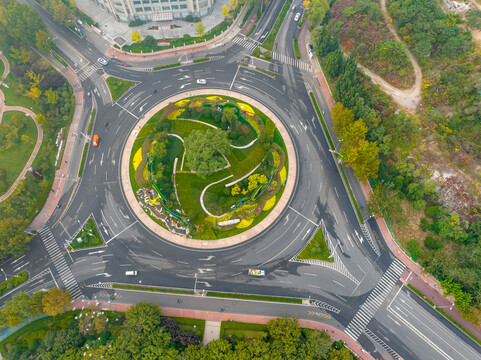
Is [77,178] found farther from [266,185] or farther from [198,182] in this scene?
[266,185]

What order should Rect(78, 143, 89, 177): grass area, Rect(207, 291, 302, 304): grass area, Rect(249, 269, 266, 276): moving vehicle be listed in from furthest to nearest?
Rect(78, 143, 89, 177): grass area, Rect(249, 269, 266, 276): moving vehicle, Rect(207, 291, 302, 304): grass area

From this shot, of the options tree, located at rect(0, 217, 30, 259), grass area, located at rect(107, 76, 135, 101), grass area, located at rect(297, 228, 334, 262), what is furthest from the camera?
grass area, located at rect(107, 76, 135, 101)

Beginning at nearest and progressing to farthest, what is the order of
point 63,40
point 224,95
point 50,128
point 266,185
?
point 266,185 → point 50,128 → point 224,95 → point 63,40

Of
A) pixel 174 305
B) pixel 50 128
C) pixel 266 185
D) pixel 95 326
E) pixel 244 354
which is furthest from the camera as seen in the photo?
pixel 50 128

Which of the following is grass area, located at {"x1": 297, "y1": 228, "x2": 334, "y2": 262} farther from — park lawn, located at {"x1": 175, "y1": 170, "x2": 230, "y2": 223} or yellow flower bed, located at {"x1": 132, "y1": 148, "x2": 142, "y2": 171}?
yellow flower bed, located at {"x1": 132, "y1": 148, "x2": 142, "y2": 171}

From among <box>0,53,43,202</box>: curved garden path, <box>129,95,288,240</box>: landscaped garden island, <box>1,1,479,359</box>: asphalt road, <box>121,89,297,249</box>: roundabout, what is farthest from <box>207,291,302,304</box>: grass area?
<box>0,53,43,202</box>: curved garden path

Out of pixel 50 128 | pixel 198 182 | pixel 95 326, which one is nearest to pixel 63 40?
pixel 50 128

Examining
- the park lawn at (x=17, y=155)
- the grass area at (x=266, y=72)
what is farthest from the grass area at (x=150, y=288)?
the grass area at (x=266, y=72)
